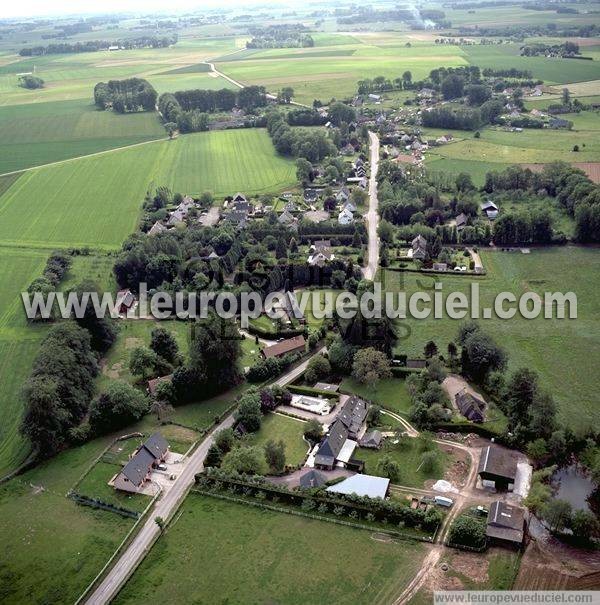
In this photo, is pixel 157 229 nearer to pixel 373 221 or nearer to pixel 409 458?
pixel 373 221

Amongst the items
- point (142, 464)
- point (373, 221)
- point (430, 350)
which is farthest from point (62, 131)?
point (142, 464)

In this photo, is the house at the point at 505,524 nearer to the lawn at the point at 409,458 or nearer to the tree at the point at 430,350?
the lawn at the point at 409,458

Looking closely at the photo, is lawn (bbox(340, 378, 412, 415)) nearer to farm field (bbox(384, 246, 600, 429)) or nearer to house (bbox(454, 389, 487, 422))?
house (bbox(454, 389, 487, 422))

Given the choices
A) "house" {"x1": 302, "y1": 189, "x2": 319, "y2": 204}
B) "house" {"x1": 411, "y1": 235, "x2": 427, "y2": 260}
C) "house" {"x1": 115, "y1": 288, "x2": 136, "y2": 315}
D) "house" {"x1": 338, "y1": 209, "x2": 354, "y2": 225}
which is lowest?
"house" {"x1": 115, "y1": 288, "x2": 136, "y2": 315}

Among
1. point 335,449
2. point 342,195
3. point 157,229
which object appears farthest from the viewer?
point 342,195

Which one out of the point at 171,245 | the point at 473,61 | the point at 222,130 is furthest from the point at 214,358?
the point at 473,61

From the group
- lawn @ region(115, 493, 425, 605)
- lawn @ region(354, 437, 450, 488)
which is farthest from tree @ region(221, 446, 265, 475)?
lawn @ region(354, 437, 450, 488)
